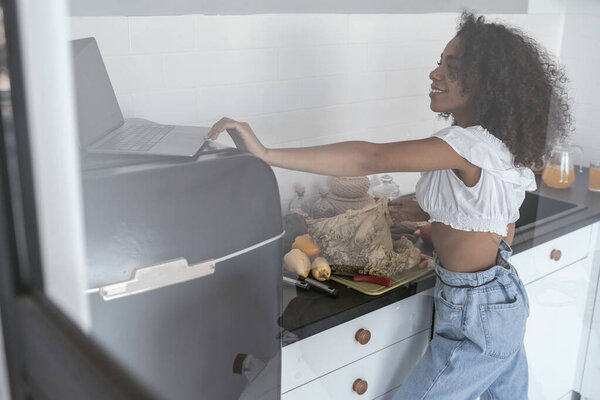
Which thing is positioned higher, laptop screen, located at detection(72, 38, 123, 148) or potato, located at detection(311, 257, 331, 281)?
laptop screen, located at detection(72, 38, 123, 148)

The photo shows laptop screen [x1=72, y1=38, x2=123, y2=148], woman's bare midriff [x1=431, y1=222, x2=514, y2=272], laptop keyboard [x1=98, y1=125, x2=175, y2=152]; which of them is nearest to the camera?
laptop screen [x1=72, y1=38, x2=123, y2=148]

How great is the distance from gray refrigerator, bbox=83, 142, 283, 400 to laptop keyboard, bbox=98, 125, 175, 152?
0.01 metres

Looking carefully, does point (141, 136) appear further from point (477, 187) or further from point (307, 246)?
point (477, 187)

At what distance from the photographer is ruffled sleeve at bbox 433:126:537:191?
66 cm

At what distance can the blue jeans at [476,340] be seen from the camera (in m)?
0.79

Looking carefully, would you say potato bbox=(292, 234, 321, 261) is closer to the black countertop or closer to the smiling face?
the black countertop

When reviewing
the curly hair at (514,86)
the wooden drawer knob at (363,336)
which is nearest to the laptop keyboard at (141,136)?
the curly hair at (514,86)

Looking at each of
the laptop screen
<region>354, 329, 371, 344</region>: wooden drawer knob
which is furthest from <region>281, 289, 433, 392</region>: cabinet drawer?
the laptop screen

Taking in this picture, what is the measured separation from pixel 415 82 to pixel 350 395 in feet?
1.41

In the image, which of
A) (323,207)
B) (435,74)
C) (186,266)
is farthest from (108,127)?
(435,74)

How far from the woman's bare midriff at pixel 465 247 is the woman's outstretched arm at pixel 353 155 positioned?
10 cm

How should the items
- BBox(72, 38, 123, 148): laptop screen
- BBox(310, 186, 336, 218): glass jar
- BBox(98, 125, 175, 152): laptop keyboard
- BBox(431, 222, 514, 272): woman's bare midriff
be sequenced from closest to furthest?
BBox(72, 38, 123, 148): laptop screen
BBox(98, 125, 175, 152): laptop keyboard
BBox(310, 186, 336, 218): glass jar
BBox(431, 222, 514, 272): woman's bare midriff

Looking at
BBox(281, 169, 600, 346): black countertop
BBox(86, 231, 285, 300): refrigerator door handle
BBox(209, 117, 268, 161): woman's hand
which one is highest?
Result: BBox(209, 117, 268, 161): woman's hand

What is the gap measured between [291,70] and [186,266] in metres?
0.23
